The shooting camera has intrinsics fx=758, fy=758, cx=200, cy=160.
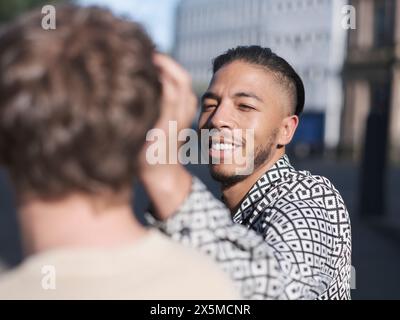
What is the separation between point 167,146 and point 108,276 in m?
0.32

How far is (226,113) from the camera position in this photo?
6.25 ft

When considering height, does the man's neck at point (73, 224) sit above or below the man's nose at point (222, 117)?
below

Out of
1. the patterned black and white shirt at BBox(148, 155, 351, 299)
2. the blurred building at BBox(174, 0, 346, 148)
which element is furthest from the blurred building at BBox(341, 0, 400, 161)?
the patterned black and white shirt at BBox(148, 155, 351, 299)

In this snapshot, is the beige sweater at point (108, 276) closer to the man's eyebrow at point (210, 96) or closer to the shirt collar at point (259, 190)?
the shirt collar at point (259, 190)

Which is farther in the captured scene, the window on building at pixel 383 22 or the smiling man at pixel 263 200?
the window on building at pixel 383 22

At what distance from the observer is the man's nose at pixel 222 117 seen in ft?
6.18

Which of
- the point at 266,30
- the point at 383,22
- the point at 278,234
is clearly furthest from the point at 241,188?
the point at 383,22

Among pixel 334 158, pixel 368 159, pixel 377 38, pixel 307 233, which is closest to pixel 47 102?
pixel 307 233

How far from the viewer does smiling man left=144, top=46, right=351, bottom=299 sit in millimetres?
1388

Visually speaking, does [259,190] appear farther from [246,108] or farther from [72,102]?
[72,102]

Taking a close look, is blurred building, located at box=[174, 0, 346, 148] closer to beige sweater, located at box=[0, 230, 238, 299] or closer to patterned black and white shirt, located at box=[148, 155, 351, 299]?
patterned black and white shirt, located at box=[148, 155, 351, 299]

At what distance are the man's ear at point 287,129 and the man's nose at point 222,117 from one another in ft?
0.57

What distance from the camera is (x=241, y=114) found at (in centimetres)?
191

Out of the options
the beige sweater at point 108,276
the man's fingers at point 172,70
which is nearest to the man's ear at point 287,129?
the man's fingers at point 172,70
